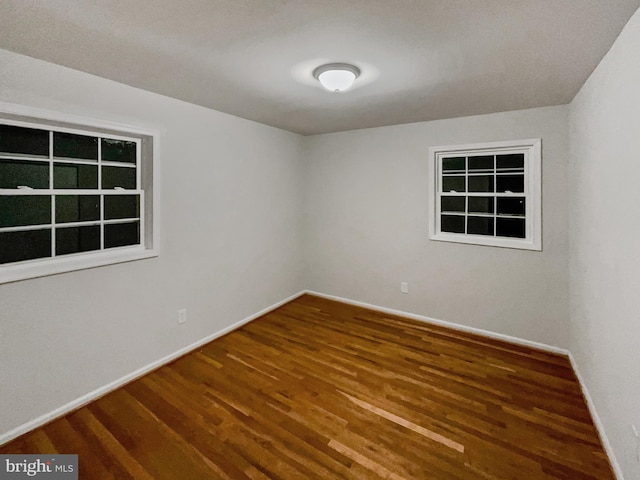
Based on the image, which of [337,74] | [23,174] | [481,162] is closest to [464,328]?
[481,162]

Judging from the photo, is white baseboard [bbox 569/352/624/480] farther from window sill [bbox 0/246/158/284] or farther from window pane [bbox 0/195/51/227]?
window pane [bbox 0/195/51/227]

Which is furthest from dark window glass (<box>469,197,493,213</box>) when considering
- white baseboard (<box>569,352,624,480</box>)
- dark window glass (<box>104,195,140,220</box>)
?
dark window glass (<box>104,195,140,220</box>)

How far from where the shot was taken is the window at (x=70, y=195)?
82.7 inches

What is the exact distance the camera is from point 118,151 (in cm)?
270

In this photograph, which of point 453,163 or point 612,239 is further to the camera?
point 453,163

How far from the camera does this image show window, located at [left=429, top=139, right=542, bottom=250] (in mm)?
3221

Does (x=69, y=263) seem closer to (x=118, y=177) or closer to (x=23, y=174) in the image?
(x=23, y=174)

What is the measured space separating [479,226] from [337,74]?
252 centimetres

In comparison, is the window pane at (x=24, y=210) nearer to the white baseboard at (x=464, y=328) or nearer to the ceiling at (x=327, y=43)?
the ceiling at (x=327, y=43)

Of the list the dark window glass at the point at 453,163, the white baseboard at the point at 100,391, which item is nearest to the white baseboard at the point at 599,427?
the dark window glass at the point at 453,163

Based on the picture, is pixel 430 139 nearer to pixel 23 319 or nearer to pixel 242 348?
pixel 242 348

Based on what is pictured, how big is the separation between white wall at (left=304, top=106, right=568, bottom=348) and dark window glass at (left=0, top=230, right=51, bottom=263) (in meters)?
3.24

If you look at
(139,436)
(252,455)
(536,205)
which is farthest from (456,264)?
(139,436)

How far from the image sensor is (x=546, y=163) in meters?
3.08
